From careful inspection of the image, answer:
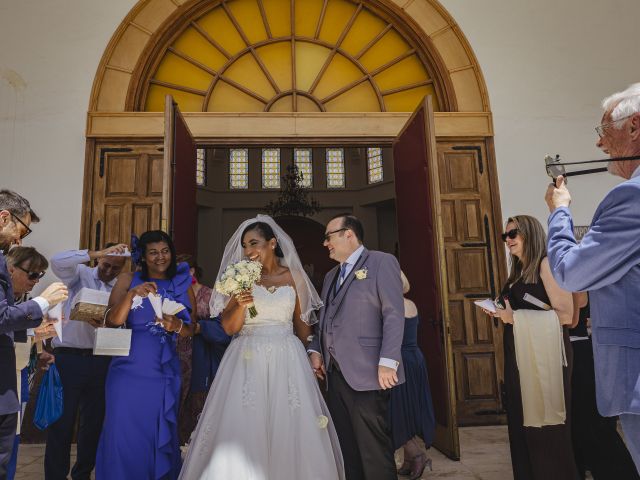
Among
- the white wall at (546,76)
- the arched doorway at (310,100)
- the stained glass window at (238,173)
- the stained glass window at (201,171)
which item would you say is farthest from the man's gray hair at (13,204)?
the stained glass window at (238,173)

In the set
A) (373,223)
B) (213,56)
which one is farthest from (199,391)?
(373,223)

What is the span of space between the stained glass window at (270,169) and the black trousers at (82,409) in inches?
609

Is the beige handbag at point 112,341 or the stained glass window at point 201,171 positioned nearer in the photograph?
the beige handbag at point 112,341

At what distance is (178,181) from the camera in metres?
4.98

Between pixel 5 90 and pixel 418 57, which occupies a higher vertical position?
pixel 418 57

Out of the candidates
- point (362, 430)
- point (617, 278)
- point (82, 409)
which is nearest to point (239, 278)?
point (362, 430)

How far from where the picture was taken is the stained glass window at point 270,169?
19.0 m

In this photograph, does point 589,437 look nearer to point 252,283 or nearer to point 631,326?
point 631,326

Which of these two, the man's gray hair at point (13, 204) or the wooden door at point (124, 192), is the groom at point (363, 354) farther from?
the wooden door at point (124, 192)

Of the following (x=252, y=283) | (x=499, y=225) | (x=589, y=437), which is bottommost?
(x=589, y=437)

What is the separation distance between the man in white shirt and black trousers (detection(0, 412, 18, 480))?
123cm

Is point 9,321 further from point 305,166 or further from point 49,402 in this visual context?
point 305,166

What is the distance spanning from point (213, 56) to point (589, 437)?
Result: 555 cm

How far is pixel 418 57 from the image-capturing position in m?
6.21
